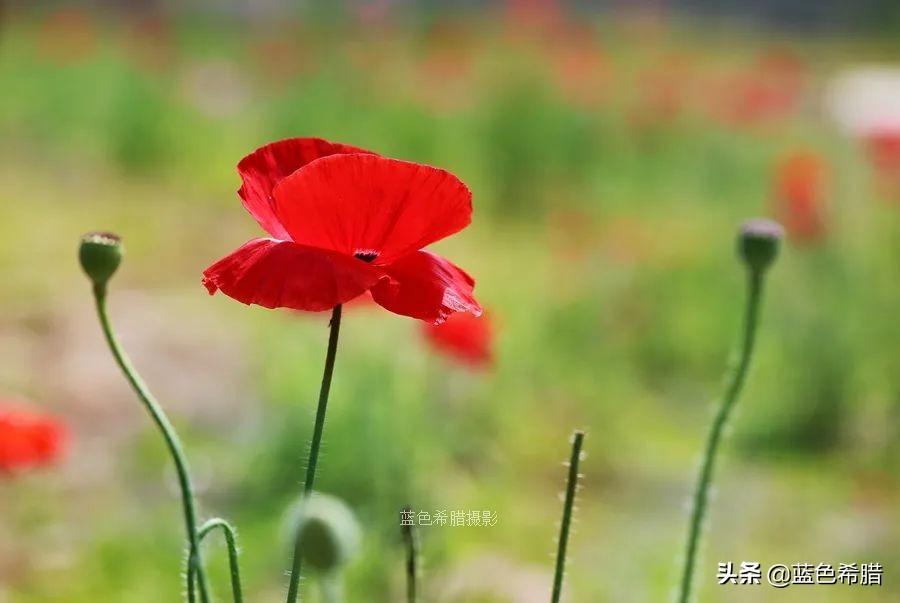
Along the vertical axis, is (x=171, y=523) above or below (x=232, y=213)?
below

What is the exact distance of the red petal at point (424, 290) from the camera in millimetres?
594

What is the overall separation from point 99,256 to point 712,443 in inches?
12.9

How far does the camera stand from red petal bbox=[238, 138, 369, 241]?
0.63m

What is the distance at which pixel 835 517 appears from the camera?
76.9 inches

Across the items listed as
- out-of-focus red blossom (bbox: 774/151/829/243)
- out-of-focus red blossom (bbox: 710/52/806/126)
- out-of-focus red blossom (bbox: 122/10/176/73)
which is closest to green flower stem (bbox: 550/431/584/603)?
out-of-focus red blossom (bbox: 774/151/829/243)

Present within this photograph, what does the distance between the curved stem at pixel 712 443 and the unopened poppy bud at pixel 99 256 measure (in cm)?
32

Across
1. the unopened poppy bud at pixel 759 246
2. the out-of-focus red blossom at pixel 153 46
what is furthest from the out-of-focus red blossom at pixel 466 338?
the out-of-focus red blossom at pixel 153 46

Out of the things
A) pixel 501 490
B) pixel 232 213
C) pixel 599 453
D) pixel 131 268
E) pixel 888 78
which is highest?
pixel 888 78

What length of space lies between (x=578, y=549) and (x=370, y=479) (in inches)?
14.9

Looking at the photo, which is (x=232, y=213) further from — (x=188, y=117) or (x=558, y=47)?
(x=558, y=47)

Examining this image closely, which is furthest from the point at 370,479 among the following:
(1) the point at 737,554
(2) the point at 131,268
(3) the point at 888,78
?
(3) the point at 888,78

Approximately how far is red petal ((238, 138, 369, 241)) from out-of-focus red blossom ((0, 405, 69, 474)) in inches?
29.8

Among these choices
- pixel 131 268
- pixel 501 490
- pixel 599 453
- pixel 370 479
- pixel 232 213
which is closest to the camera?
pixel 370 479

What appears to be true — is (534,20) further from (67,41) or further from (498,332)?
(498,332)
